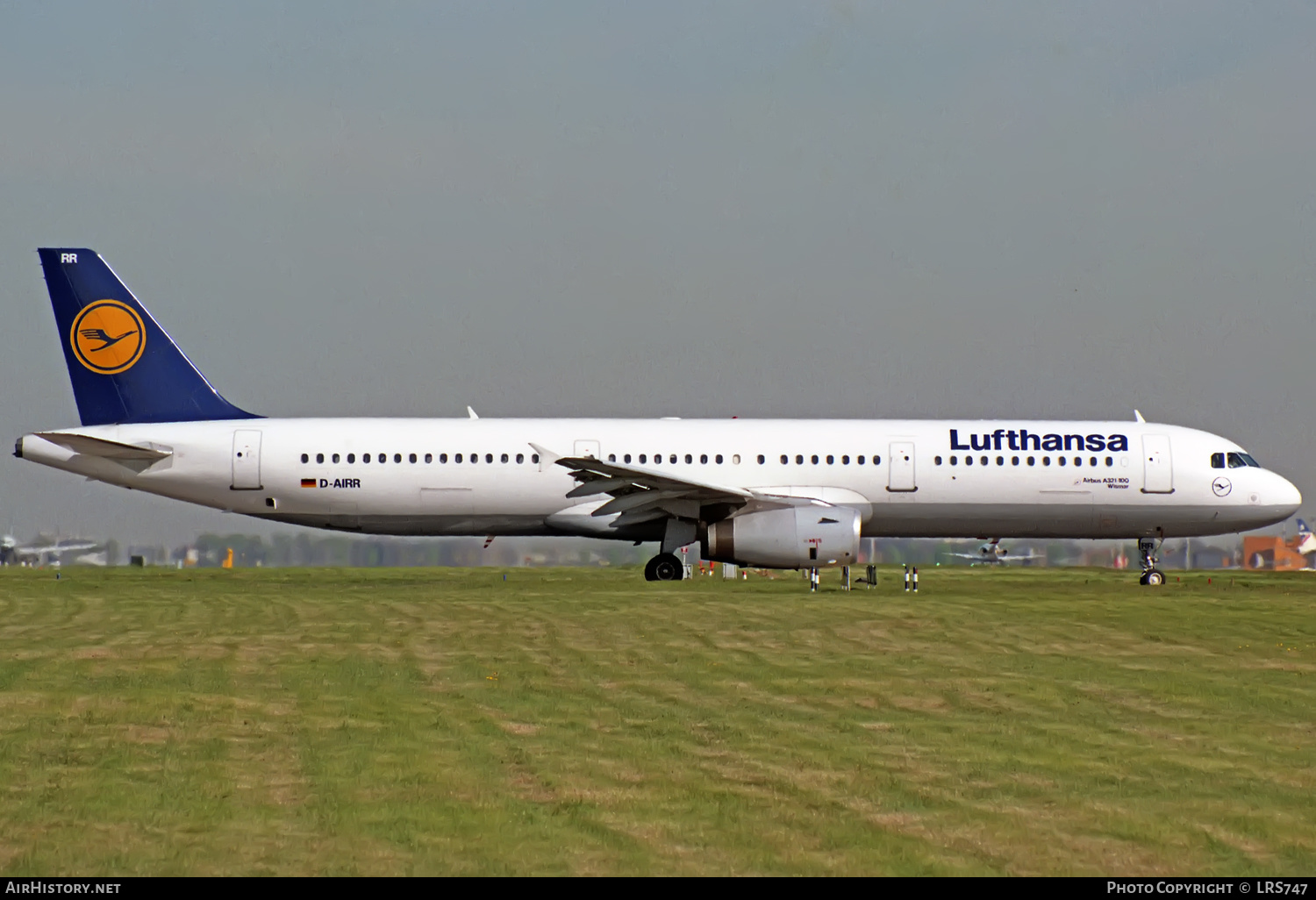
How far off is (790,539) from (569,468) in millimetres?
4950

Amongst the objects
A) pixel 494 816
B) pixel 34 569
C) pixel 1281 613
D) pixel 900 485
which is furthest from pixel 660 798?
pixel 34 569

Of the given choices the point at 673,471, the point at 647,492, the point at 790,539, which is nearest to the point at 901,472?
the point at 790,539

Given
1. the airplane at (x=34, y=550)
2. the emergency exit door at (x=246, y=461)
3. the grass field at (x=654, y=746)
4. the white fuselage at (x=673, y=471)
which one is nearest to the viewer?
the grass field at (x=654, y=746)

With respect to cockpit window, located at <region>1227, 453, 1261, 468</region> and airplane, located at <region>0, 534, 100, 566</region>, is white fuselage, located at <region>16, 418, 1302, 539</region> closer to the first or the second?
cockpit window, located at <region>1227, 453, 1261, 468</region>

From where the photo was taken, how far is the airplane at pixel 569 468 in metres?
32.3

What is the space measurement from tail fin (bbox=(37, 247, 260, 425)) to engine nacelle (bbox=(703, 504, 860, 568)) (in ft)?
37.2

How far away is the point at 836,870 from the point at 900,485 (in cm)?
2654

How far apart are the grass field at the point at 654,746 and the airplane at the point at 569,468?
12013 millimetres

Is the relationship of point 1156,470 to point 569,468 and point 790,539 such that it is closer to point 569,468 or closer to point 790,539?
point 790,539

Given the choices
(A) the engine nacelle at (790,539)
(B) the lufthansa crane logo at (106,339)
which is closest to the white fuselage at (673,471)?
(B) the lufthansa crane logo at (106,339)

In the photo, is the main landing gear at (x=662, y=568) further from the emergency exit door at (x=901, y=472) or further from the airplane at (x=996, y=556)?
the airplane at (x=996, y=556)

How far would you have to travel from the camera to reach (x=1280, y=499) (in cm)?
3397

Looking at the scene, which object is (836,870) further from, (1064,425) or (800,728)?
(1064,425)
